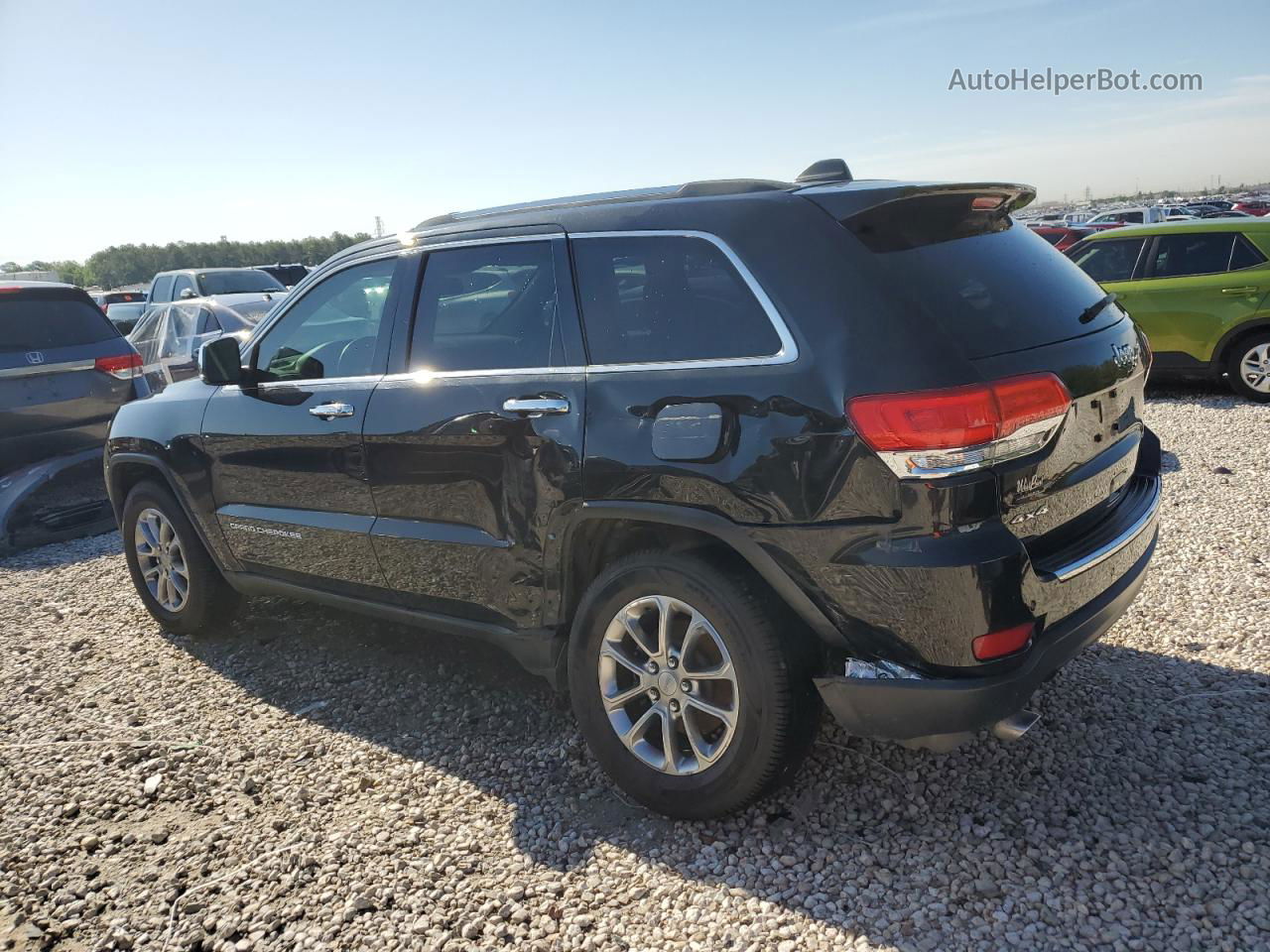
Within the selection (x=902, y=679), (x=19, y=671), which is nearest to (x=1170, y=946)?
(x=902, y=679)

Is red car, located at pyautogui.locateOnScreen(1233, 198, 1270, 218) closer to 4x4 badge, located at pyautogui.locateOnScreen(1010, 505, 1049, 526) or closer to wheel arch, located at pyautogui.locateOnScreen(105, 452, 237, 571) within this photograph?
4x4 badge, located at pyautogui.locateOnScreen(1010, 505, 1049, 526)

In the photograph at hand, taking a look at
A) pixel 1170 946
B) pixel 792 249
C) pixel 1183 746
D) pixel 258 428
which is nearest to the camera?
pixel 1170 946

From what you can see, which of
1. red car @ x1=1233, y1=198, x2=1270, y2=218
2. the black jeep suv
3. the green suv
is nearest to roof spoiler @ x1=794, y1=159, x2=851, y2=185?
the black jeep suv

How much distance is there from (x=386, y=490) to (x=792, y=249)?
1822 mm

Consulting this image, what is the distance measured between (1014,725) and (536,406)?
1.72m

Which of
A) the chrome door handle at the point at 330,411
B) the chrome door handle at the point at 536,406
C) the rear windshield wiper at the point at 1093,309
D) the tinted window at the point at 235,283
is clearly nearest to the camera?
the rear windshield wiper at the point at 1093,309

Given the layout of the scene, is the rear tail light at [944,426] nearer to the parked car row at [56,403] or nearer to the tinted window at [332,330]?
the tinted window at [332,330]

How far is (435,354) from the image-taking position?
355cm

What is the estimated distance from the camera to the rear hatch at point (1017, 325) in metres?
2.54

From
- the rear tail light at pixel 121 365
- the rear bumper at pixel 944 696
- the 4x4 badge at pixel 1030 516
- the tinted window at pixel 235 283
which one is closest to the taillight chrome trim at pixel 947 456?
the 4x4 badge at pixel 1030 516

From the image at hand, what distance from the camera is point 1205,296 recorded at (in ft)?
29.9

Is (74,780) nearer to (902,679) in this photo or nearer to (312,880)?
(312,880)

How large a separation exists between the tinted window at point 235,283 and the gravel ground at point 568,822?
13555 mm

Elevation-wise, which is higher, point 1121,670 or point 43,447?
point 43,447
